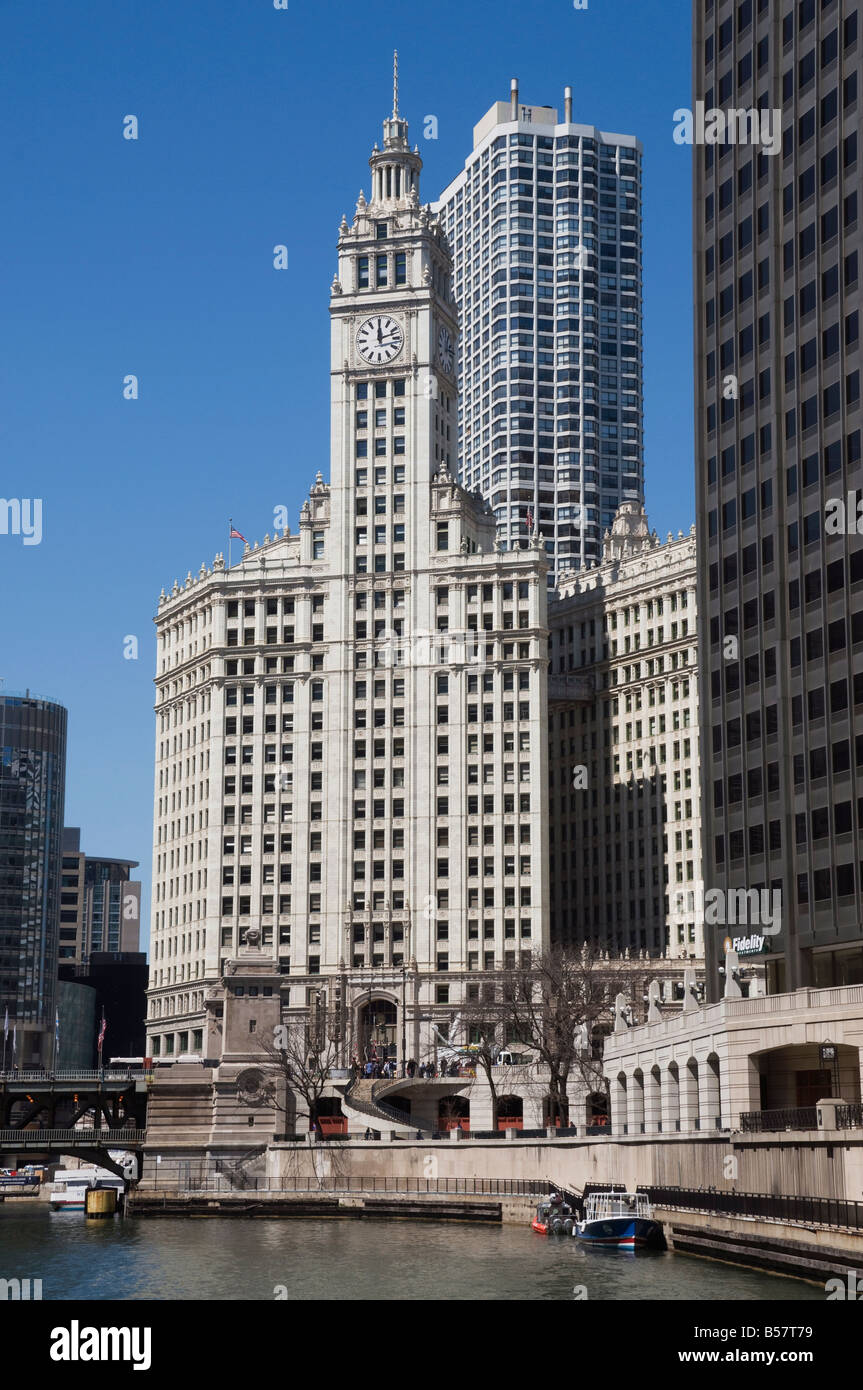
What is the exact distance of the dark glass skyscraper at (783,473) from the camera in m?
92.3

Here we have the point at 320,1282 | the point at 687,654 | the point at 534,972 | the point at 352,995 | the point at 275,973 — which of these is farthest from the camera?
the point at 687,654

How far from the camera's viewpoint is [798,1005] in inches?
2955

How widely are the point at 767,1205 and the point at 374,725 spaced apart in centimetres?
11630

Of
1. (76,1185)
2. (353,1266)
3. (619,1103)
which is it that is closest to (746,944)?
(619,1103)

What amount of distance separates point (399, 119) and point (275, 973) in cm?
10232

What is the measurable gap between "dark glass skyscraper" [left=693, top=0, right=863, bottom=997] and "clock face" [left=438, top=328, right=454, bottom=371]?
269 feet

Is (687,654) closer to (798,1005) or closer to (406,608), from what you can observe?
(406,608)

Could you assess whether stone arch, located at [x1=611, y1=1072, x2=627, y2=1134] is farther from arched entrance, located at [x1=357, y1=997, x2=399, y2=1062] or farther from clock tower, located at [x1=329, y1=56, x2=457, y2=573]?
clock tower, located at [x1=329, y1=56, x2=457, y2=573]

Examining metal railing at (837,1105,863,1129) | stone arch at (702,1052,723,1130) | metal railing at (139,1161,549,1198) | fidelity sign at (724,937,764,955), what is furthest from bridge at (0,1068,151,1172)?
metal railing at (837,1105,863,1129)

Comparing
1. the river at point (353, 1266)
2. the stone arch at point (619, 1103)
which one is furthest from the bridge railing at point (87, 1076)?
the stone arch at point (619, 1103)

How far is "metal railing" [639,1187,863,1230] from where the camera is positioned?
6088cm

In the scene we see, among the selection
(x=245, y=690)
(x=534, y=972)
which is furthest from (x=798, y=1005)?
(x=245, y=690)

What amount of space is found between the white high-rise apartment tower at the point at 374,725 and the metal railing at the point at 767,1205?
88.9 m

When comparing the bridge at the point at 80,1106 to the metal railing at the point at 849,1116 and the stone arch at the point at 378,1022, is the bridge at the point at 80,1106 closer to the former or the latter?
the stone arch at the point at 378,1022
